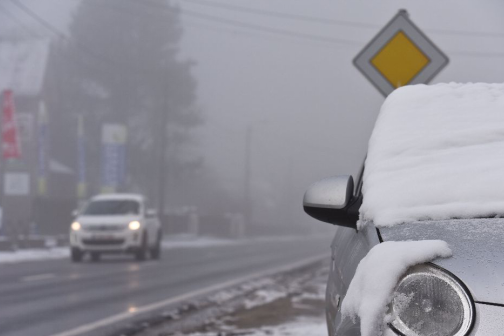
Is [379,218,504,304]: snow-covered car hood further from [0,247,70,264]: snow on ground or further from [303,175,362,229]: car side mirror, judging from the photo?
[0,247,70,264]: snow on ground

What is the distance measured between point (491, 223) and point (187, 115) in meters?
63.7

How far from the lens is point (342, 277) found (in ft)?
11.6

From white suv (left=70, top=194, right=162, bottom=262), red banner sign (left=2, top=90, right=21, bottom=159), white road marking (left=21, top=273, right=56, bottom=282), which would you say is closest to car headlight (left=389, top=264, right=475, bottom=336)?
white road marking (left=21, top=273, right=56, bottom=282)

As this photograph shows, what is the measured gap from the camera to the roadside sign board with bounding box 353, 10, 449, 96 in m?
7.83

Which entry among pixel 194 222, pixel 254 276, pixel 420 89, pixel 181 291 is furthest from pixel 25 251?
pixel 194 222

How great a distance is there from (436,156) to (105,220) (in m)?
18.0

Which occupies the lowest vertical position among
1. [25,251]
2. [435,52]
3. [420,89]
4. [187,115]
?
[25,251]

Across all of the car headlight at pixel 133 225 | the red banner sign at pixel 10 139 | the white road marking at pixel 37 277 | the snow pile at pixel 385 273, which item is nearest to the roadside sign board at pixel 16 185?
the red banner sign at pixel 10 139

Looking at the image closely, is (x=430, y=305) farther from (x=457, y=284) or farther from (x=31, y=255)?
(x=31, y=255)

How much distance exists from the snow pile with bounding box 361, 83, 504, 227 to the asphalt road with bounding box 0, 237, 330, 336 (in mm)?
5047

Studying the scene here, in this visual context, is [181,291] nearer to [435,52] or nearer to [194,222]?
[435,52]

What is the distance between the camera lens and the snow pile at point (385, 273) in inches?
95.3

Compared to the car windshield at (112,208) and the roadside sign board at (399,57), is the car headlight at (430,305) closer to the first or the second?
the roadside sign board at (399,57)

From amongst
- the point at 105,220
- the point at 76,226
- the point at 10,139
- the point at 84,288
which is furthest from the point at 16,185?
the point at 84,288
